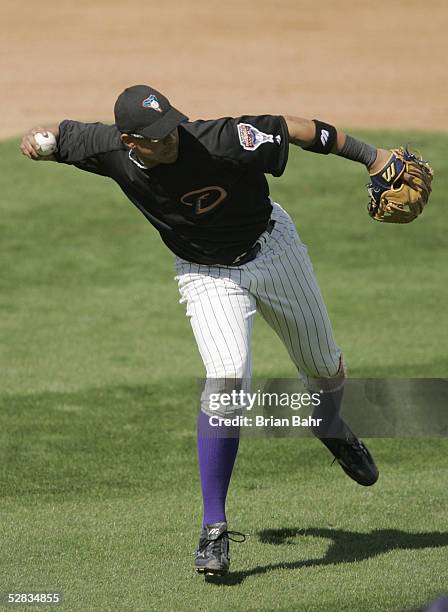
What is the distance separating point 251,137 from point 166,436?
2702 millimetres

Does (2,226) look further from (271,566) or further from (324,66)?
(324,66)

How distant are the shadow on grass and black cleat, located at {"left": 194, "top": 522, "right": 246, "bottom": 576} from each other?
0.10 m

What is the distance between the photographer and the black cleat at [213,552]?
4.51 metres

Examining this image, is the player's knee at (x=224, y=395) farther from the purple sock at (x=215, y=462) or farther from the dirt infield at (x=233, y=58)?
the dirt infield at (x=233, y=58)

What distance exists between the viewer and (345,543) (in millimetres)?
5070

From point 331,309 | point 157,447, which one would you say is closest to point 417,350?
point 331,309

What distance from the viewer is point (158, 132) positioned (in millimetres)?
4551

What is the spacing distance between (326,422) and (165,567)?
4.11ft

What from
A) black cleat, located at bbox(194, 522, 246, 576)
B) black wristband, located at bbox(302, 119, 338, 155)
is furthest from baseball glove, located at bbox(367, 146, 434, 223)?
black cleat, located at bbox(194, 522, 246, 576)

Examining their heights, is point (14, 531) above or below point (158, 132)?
below

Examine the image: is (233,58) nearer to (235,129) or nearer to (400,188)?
(400,188)

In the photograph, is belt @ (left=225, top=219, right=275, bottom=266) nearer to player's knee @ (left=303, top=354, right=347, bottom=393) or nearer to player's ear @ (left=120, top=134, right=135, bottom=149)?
player's ear @ (left=120, top=134, right=135, bottom=149)

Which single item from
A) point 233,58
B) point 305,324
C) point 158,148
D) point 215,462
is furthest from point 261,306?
point 233,58

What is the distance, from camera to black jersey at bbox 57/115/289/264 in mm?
4727
